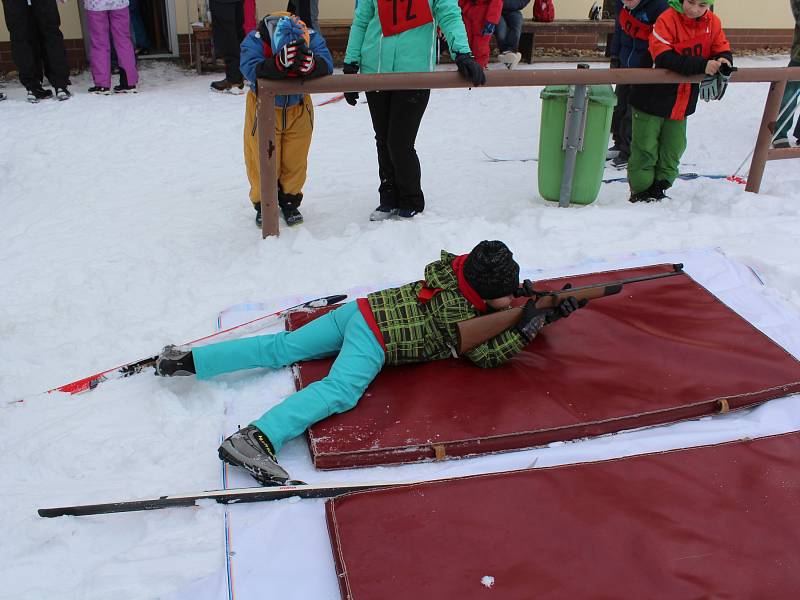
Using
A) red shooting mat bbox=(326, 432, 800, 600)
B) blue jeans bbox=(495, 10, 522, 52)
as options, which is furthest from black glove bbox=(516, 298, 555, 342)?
blue jeans bbox=(495, 10, 522, 52)

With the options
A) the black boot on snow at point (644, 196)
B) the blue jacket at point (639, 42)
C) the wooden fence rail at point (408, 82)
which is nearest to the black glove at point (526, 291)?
the wooden fence rail at point (408, 82)

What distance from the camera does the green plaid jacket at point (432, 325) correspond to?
3.26 metres

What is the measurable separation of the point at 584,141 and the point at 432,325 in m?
2.58

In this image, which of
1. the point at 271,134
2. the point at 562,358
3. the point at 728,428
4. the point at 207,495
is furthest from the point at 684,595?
the point at 271,134

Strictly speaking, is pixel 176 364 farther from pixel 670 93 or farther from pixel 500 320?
pixel 670 93

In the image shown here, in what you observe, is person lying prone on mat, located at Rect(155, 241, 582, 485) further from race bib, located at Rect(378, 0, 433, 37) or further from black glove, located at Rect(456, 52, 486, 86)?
race bib, located at Rect(378, 0, 433, 37)

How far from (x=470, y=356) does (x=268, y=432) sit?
0.92 metres

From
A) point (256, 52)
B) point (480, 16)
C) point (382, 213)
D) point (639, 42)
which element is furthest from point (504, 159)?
point (256, 52)

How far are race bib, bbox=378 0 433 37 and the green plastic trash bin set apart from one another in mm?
1077

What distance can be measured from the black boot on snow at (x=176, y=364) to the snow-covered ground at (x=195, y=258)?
0.30 feet

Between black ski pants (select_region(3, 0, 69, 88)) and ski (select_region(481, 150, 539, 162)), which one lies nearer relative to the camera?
ski (select_region(481, 150, 539, 162))

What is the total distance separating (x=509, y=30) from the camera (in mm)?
9578

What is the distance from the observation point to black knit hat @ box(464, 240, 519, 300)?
124 inches

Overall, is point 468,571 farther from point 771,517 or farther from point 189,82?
point 189,82
